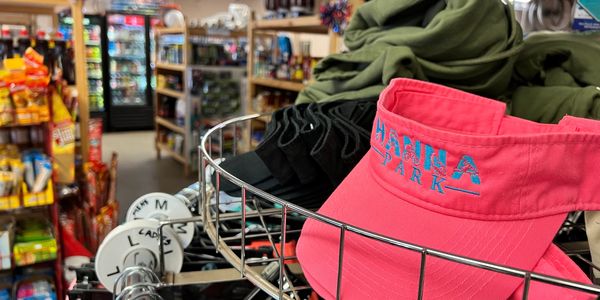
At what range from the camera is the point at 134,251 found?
0.58 meters

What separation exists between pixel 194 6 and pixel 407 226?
23.6 feet

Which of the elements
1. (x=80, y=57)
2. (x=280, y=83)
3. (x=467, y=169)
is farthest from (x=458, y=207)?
(x=80, y=57)

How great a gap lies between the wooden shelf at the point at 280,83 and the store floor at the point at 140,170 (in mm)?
1453

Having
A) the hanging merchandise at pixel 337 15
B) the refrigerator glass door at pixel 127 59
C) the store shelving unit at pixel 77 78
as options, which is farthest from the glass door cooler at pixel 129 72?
the hanging merchandise at pixel 337 15

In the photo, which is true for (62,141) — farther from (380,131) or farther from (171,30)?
(171,30)

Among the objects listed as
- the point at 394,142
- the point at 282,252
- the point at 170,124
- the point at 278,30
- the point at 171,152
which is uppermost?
the point at 278,30

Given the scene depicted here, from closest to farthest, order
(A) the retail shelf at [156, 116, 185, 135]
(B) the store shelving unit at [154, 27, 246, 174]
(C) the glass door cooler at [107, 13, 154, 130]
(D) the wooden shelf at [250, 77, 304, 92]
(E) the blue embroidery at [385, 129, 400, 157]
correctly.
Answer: (E) the blue embroidery at [385, 129, 400, 157] → (D) the wooden shelf at [250, 77, 304, 92] → (B) the store shelving unit at [154, 27, 246, 174] → (A) the retail shelf at [156, 116, 185, 135] → (C) the glass door cooler at [107, 13, 154, 130]

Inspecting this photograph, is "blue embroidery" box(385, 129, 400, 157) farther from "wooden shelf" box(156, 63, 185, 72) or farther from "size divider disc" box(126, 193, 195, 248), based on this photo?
"wooden shelf" box(156, 63, 185, 72)

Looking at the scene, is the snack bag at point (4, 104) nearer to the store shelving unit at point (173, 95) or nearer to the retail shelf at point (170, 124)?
the store shelving unit at point (173, 95)

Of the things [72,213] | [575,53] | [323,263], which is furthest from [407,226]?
[72,213]

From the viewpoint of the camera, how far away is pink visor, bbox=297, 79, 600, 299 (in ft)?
1.16

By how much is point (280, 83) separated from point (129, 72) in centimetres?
497

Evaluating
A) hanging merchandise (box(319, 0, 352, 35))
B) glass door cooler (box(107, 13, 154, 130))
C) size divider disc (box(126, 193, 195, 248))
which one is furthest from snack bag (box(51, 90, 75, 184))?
glass door cooler (box(107, 13, 154, 130))

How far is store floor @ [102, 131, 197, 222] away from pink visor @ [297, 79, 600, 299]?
3.17 meters
